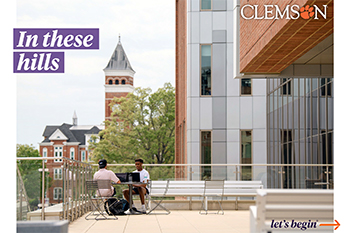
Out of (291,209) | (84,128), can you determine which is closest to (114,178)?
(291,209)

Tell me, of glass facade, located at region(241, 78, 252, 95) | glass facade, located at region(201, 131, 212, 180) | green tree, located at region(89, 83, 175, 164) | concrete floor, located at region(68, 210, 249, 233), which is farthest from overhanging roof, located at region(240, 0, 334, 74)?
green tree, located at region(89, 83, 175, 164)

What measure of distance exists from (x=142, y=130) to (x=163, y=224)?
43909 mm

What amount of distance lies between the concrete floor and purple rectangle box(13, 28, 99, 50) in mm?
3598

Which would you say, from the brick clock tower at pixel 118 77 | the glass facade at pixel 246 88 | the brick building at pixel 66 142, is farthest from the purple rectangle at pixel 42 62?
the brick building at pixel 66 142

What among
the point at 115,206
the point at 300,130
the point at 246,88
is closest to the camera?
the point at 115,206

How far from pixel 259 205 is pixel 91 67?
67.5m

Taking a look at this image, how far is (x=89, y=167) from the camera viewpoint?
13.0 metres

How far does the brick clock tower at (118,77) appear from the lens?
10906 centimetres

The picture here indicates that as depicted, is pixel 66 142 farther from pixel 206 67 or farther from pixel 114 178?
pixel 114 178

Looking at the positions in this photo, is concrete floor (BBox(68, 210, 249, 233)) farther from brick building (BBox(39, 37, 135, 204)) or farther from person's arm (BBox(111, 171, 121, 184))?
brick building (BBox(39, 37, 135, 204))

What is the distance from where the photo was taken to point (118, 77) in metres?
112
